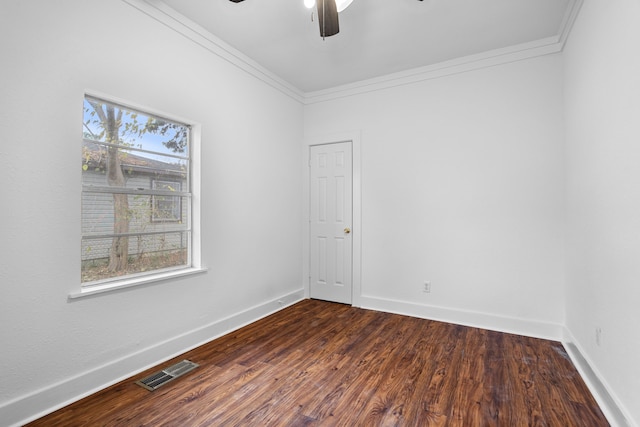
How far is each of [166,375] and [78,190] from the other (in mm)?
1462

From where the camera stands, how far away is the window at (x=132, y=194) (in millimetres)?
2242

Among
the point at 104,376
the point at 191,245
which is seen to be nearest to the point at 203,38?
the point at 191,245

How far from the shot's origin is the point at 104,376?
2193 millimetres

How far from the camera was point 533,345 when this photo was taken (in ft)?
9.54

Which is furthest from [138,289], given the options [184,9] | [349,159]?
[349,159]

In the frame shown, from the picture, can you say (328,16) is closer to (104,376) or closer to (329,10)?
(329,10)

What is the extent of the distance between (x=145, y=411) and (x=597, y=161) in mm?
3403

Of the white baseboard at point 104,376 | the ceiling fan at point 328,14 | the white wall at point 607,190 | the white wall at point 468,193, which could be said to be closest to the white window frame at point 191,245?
the white baseboard at point 104,376

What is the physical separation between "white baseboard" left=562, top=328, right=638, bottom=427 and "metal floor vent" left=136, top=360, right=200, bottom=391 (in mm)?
2767

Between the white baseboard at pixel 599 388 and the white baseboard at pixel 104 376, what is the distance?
2958 mm

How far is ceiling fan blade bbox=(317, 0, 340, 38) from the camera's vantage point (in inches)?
77.1

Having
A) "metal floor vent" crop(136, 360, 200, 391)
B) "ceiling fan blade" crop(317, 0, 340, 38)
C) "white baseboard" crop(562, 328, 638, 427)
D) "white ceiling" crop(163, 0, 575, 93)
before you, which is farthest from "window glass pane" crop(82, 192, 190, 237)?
"white baseboard" crop(562, 328, 638, 427)

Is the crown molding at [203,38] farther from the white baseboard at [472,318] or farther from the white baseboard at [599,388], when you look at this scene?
the white baseboard at [599,388]

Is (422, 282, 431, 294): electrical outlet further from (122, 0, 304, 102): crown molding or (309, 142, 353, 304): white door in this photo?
(122, 0, 304, 102): crown molding
